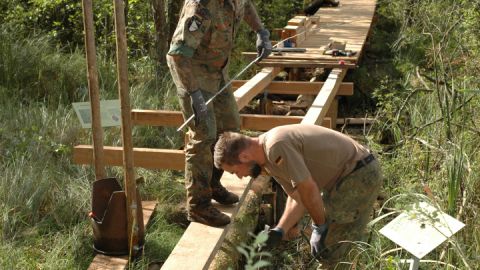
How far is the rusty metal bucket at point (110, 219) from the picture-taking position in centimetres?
436

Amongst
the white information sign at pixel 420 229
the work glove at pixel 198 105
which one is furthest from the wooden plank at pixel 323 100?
the white information sign at pixel 420 229

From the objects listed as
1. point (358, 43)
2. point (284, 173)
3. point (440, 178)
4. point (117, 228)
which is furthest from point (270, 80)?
point (284, 173)

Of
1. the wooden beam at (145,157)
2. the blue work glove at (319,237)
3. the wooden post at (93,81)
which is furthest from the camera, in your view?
the wooden beam at (145,157)

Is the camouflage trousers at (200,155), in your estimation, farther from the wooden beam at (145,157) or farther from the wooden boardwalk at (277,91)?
the wooden beam at (145,157)

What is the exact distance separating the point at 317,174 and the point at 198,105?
2.56ft

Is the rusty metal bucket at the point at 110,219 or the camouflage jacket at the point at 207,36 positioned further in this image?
the rusty metal bucket at the point at 110,219

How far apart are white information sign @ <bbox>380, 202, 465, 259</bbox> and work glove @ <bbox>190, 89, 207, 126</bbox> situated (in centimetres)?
124

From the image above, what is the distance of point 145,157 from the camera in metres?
5.01

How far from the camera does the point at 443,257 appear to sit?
3908 millimetres

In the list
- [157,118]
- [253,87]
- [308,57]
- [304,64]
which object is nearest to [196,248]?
[157,118]

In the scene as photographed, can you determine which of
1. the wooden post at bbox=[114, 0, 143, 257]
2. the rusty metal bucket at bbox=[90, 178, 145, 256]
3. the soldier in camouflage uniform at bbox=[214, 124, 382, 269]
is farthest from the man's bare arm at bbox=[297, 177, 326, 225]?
the rusty metal bucket at bbox=[90, 178, 145, 256]

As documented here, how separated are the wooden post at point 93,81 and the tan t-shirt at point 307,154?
137 cm

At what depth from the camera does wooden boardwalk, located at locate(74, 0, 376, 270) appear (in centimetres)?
387

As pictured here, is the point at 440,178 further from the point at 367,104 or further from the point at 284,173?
the point at 367,104
